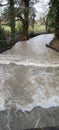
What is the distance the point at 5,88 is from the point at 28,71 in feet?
5.46

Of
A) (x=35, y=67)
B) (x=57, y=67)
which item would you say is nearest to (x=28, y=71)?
(x=35, y=67)

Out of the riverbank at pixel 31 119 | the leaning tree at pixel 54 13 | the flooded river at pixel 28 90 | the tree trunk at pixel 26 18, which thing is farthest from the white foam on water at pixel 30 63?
the tree trunk at pixel 26 18

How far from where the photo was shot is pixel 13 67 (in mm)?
8648

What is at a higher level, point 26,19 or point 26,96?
point 26,96

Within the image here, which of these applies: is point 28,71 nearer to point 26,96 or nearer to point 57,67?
point 57,67

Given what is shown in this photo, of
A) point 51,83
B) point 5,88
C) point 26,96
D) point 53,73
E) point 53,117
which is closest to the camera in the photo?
point 53,117

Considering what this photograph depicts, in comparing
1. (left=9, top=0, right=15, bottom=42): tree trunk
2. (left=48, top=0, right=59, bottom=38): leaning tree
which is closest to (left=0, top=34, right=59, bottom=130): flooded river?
(left=9, top=0, right=15, bottom=42): tree trunk

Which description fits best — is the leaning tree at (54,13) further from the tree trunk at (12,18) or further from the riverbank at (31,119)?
the riverbank at (31,119)

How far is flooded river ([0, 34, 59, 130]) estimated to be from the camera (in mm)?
5238

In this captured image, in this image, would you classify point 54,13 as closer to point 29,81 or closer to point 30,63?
point 30,63

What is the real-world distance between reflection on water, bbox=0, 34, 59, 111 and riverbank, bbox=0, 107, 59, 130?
0.25 m

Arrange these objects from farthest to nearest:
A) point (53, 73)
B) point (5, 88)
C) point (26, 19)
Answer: point (26, 19) < point (53, 73) < point (5, 88)

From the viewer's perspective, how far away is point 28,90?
6773 millimetres

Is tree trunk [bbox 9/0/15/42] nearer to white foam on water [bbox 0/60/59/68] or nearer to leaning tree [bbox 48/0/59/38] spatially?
leaning tree [bbox 48/0/59/38]
